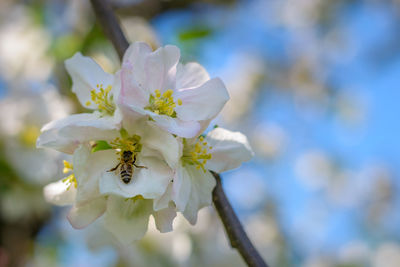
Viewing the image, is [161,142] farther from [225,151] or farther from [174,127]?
→ [225,151]

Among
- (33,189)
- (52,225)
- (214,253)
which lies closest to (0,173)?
(33,189)

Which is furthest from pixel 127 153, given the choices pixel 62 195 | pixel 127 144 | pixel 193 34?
pixel 193 34

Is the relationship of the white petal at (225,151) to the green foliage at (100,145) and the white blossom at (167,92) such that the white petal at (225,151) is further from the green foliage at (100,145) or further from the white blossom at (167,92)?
the green foliage at (100,145)

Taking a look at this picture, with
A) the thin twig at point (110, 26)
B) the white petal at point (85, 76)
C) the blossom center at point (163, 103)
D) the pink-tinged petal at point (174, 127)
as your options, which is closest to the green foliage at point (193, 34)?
the thin twig at point (110, 26)

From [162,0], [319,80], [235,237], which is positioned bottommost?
[235,237]

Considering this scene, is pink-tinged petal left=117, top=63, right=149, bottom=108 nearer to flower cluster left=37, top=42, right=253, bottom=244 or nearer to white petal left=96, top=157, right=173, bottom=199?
flower cluster left=37, top=42, right=253, bottom=244

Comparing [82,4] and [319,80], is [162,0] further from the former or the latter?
[319,80]
